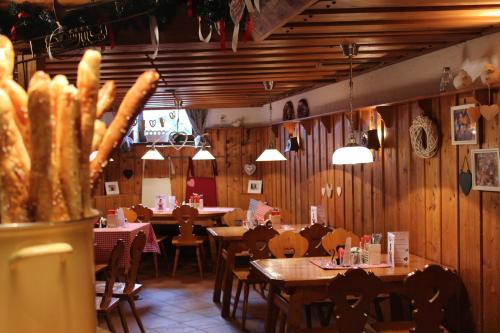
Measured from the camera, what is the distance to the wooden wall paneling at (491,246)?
158 inches

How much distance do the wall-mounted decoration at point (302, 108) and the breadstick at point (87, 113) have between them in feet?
24.1

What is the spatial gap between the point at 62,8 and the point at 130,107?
220 centimetres

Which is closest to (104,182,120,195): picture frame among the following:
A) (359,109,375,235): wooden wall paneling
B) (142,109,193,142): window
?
(142,109,193,142): window

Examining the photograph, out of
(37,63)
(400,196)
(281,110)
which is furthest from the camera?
(281,110)

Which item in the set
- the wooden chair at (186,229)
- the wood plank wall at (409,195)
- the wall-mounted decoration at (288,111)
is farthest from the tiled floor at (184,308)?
the wall-mounted decoration at (288,111)

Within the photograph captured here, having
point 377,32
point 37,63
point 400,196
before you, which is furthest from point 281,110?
point 37,63

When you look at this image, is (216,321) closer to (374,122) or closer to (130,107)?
(374,122)

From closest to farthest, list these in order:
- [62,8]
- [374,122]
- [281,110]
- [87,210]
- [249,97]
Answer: [87,210]
[62,8]
[374,122]
[249,97]
[281,110]

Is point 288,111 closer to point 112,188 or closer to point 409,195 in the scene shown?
point 112,188

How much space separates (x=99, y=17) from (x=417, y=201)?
126 inches

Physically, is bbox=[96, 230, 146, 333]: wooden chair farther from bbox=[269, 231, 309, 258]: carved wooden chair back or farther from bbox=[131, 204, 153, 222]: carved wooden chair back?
bbox=[131, 204, 153, 222]: carved wooden chair back

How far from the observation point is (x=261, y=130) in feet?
34.7

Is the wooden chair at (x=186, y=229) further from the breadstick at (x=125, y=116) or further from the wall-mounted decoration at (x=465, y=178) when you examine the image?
the breadstick at (x=125, y=116)

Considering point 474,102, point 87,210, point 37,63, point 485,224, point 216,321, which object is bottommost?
point 216,321
